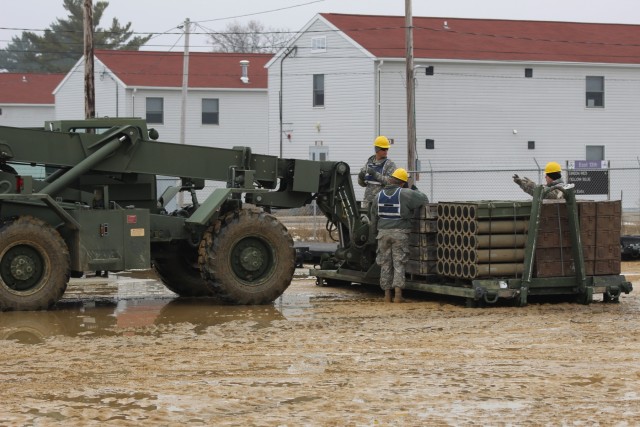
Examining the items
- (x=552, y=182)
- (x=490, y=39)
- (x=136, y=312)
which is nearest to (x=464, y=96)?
(x=490, y=39)

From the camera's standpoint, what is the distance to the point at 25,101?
65000 millimetres

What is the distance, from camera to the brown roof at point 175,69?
5356 cm

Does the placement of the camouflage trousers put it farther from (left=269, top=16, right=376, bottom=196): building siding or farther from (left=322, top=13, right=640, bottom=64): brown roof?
(left=322, top=13, right=640, bottom=64): brown roof

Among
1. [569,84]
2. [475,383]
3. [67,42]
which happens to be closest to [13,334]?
[475,383]

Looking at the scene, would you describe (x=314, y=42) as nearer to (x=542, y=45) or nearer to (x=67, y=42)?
(x=542, y=45)

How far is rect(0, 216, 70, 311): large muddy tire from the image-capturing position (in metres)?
14.5

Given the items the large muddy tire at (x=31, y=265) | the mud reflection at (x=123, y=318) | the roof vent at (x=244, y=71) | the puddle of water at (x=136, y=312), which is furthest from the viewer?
the roof vent at (x=244, y=71)

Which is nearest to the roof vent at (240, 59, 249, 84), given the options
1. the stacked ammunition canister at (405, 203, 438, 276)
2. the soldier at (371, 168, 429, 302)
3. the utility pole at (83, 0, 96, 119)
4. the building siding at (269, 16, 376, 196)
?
the building siding at (269, 16, 376, 196)

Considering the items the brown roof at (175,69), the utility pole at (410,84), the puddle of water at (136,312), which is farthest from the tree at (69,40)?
the puddle of water at (136,312)

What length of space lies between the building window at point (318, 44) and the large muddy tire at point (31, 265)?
3243cm

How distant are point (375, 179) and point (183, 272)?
9.89 ft

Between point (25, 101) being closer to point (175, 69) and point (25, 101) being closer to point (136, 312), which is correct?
point (175, 69)

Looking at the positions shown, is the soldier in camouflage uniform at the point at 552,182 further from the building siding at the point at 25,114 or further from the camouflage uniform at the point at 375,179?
the building siding at the point at 25,114

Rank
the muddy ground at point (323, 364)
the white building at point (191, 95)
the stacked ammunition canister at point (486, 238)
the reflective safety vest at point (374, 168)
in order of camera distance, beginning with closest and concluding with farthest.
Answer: the muddy ground at point (323, 364), the stacked ammunition canister at point (486, 238), the reflective safety vest at point (374, 168), the white building at point (191, 95)
